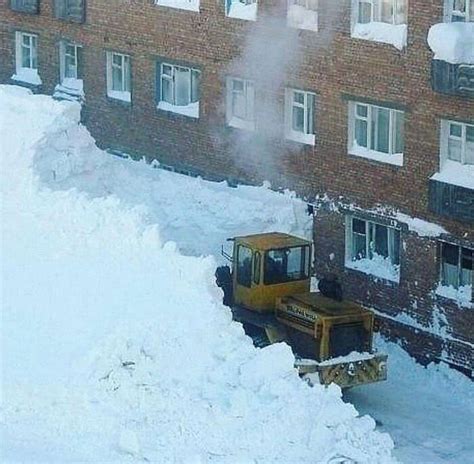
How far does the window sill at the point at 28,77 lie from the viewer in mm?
40844

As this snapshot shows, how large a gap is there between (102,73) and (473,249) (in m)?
11.3

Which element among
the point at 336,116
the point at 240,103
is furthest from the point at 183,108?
the point at 336,116

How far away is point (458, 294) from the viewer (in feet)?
104

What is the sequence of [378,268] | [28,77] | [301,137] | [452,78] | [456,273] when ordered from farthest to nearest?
[28,77] → [301,137] → [378,268] → [456,273] → [452,78]

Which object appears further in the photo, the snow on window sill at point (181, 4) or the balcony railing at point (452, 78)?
the snow on window sill at point (181, 4)

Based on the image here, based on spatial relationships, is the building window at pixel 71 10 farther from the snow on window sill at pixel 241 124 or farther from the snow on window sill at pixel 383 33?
the snow on window sill at pixel 383 33

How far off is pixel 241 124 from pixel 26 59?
309 inches

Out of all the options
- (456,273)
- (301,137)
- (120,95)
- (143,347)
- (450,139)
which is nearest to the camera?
(143,347)

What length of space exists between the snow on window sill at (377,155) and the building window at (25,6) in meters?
10.2

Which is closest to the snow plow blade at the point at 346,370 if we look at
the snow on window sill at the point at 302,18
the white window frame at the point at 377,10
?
the white window frame at the point at 377,10

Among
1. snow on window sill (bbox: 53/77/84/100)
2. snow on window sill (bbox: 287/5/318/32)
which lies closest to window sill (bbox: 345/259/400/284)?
snow on window sill (bbox: 287/5/318/32)

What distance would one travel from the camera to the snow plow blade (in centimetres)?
2872

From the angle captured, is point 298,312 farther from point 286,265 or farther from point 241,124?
point 241,124

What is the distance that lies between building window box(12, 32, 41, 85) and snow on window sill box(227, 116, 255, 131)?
265 inches
